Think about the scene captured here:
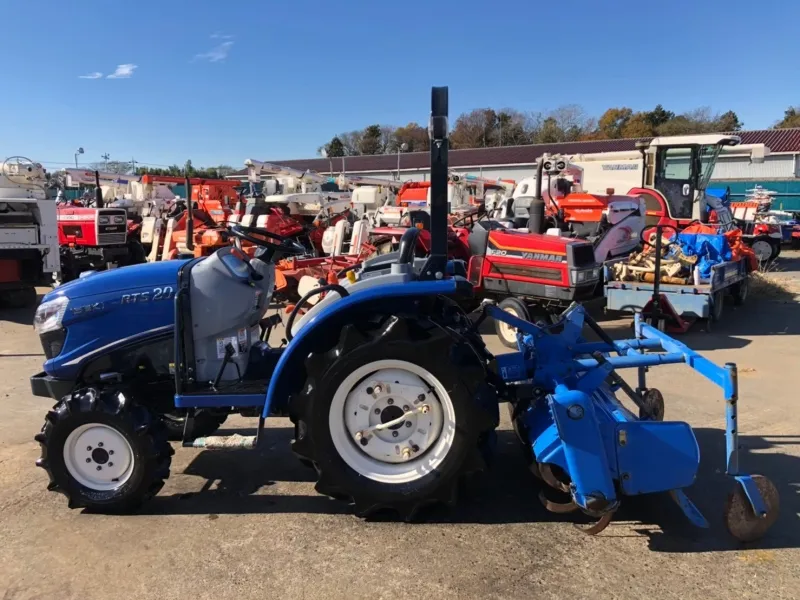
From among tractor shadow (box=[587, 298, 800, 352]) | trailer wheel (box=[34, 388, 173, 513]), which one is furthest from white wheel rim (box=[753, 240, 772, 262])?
trailer wheel (box=[34, 388, 173, 513])

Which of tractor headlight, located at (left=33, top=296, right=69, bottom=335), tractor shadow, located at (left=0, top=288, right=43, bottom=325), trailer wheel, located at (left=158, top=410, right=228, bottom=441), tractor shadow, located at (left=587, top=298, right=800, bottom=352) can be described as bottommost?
tractor shadow, located at (left=587, top=298, right=800, bottom=352)

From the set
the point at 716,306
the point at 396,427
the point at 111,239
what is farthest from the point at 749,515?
the point at 111,239

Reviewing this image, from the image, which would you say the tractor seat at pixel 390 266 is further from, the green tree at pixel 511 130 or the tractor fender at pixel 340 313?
the green tree at pixel 511 130

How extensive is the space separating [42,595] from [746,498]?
2.98 metres

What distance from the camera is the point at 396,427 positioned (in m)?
2.97

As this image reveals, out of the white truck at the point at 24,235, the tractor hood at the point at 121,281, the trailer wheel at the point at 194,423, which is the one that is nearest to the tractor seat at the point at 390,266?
the tractor hood at the point at 121,281

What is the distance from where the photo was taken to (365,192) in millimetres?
13055

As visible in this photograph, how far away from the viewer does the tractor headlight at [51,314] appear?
3203 millimetres

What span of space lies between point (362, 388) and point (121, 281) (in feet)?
4.60

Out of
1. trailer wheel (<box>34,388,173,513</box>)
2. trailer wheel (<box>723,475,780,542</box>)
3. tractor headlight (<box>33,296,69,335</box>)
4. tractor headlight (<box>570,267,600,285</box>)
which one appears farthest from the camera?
tractor headlight (<box>570,267,600,285</box>)

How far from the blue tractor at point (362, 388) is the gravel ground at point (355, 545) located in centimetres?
16

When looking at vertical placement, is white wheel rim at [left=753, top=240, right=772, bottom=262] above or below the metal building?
below

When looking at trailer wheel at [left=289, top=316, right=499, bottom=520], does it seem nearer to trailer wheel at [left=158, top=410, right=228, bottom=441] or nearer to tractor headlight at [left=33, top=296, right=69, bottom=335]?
trailer wheel at [left=158, top=410, right=228, bottom=441]

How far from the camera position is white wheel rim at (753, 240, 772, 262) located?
14.2 m
